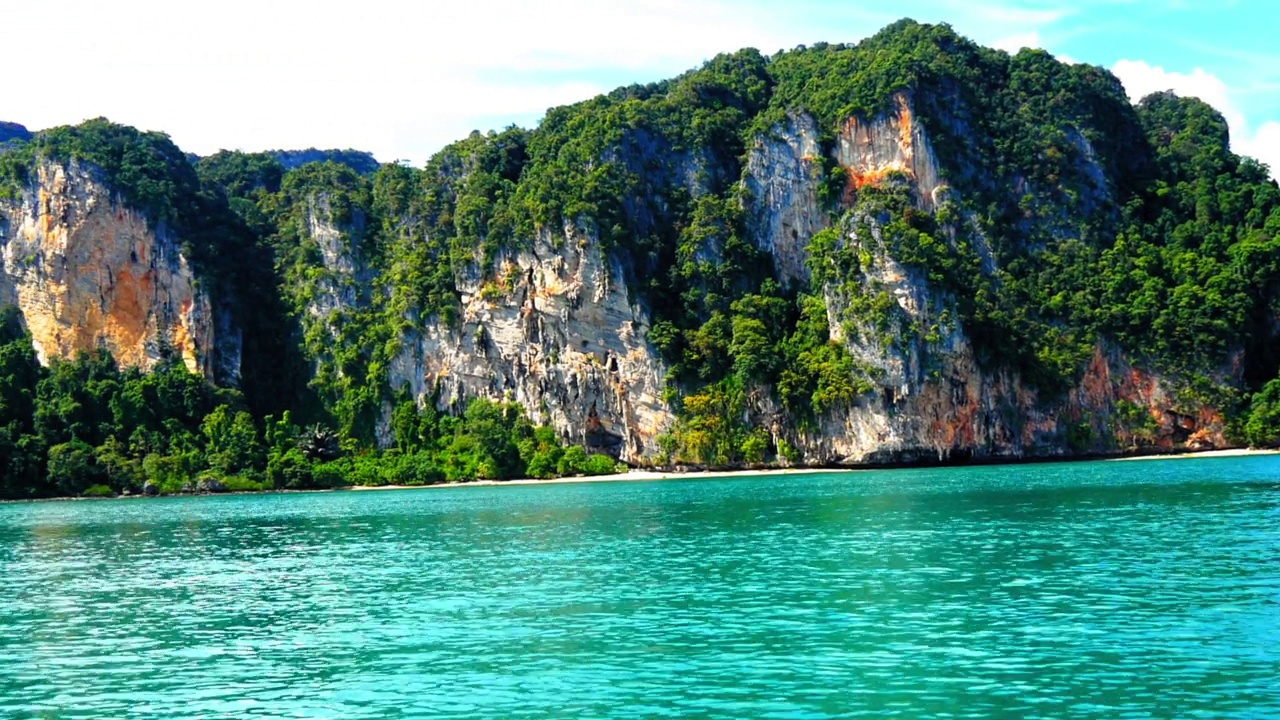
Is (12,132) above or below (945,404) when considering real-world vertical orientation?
above

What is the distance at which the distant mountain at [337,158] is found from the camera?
596 ft

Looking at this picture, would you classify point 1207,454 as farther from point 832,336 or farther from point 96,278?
point 96,278

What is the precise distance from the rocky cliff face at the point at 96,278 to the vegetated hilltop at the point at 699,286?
288mm

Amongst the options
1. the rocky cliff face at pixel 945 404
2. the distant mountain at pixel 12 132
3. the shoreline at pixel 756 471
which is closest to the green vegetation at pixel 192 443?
the shoreline at pixel 756 471

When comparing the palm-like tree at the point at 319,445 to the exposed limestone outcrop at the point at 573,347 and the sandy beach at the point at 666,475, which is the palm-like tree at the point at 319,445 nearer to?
the sandy beach at the point at 666,475

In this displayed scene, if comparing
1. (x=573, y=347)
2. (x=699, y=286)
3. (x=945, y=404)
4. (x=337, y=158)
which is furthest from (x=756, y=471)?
(x=337, y=158)

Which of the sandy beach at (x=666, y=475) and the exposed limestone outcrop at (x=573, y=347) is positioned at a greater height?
the exposed limestone outcrop at (x=573, y=347)

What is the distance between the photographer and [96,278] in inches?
4818

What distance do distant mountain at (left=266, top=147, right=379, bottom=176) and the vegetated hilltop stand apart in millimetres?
46877

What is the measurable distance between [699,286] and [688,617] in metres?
86.6

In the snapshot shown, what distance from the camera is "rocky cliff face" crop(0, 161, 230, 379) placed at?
12100 cm

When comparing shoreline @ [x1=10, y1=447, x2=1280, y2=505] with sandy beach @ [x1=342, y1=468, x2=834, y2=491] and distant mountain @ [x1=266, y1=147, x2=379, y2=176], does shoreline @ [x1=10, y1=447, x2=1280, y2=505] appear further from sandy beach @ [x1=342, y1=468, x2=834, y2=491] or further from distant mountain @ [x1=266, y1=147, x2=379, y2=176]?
distant mountain @ [x1=266, y1=147, x2=379, y2=176]

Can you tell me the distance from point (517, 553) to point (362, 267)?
3651 inches

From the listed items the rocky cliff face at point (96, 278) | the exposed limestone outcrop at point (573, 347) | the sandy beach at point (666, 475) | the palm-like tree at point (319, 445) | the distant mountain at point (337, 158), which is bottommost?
the sandy beach at point (666, 475)
